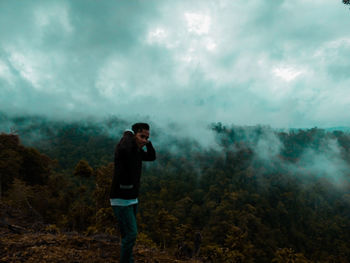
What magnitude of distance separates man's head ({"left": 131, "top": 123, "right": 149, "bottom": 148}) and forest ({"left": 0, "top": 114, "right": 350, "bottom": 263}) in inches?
112

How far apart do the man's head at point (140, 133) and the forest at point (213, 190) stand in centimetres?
285

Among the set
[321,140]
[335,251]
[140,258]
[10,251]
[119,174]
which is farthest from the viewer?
[321,140]

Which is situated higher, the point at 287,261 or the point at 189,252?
the point at 189,252

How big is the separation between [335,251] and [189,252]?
6442 cm

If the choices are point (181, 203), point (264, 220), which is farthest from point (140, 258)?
point (264, 220)

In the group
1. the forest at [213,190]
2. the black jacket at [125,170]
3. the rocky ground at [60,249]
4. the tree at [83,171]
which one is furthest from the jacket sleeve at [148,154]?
the tree at [83,171]

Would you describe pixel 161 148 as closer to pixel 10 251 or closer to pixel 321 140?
pixel 321 140

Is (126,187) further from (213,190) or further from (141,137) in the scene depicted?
(213,190)

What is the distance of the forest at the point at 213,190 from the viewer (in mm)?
13220

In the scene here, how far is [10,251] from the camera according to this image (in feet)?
10.7

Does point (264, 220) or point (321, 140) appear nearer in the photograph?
point (264, 220)

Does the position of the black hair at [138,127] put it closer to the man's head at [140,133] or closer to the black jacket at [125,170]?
the man's head at [140,133]

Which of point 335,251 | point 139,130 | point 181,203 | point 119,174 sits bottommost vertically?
point 335,251

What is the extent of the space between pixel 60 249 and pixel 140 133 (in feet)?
8.43
